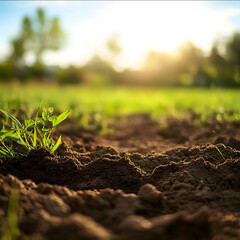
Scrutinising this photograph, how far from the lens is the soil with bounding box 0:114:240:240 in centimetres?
119

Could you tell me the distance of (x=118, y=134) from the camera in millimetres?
4355

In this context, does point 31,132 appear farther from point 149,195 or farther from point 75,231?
point 75,231

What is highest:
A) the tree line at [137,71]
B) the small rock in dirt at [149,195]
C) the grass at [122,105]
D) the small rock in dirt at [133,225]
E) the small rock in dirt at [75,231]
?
the tree line at [137,71]

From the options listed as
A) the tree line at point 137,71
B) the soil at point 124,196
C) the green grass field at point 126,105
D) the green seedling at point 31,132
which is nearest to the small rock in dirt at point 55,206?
the soil at point 124,196

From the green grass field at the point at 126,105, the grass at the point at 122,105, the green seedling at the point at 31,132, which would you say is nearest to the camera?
the green seedling at the point at 31,132

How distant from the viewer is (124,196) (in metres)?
1.61

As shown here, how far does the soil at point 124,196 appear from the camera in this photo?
3.91 ft

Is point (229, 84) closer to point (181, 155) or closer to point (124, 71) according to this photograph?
point (124, 71)

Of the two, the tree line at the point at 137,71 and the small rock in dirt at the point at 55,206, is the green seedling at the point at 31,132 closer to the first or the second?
the small rock in dirt at the point at 55,206

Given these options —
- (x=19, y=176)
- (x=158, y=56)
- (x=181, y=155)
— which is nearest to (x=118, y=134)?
(x=181, y=155)

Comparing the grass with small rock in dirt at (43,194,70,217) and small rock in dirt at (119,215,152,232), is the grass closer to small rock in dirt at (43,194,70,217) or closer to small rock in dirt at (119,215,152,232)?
small rock in dirt at (43,194,70,217)

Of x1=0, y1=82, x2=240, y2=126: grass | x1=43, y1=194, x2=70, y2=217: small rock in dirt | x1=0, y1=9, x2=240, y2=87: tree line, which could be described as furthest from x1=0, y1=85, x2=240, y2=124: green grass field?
x1=0, y1=9, x2=240, y2=87: tree line

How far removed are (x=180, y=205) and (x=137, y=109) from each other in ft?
21.4

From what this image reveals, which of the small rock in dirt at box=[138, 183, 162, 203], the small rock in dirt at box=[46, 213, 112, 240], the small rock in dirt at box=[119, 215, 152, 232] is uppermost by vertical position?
the small rock in dirt at box=[46, 213, 112, 240]
